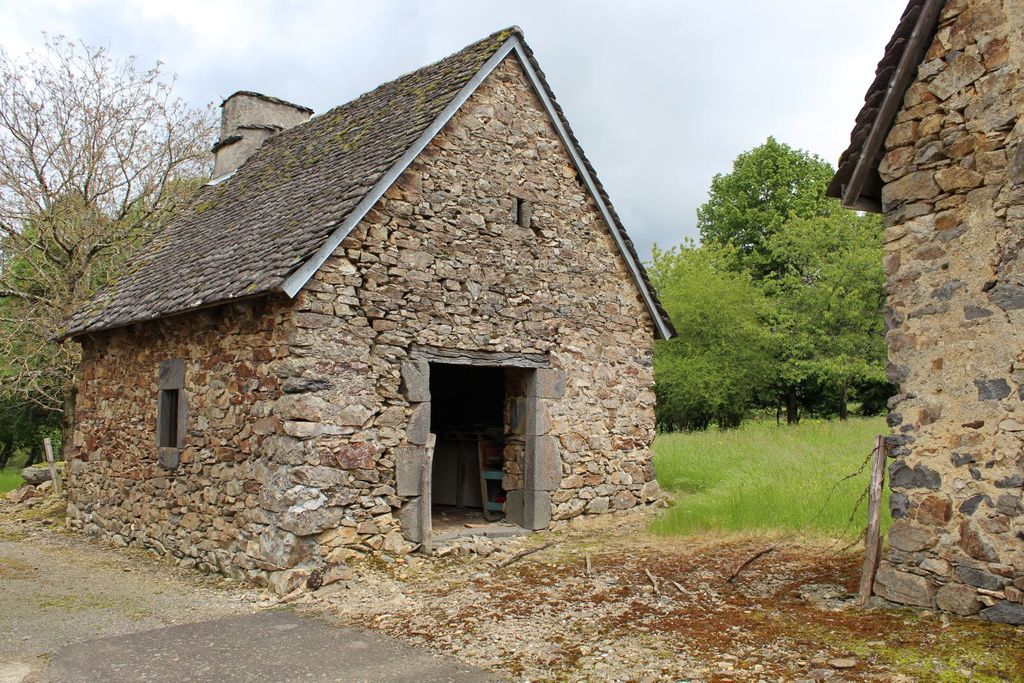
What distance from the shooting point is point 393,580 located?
327 inches

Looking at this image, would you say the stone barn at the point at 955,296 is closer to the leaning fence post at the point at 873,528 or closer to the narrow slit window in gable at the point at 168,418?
the leaning fence post at the point at 873,528

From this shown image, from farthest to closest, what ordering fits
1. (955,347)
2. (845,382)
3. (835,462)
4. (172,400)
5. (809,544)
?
(845,382) < (835,462) < (172,400) < (809,544) < (955,347)

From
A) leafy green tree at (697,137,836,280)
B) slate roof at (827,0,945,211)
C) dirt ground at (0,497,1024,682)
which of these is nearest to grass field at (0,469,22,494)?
dirt ground at (0,497,1024,682)

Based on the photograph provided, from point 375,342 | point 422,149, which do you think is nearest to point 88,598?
point 375,342

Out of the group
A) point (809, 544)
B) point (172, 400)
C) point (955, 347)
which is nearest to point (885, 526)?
point (809, 544)

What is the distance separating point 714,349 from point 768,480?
665 inches

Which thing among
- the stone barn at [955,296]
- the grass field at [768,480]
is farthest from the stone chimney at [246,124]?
the stone barn at [955,296]

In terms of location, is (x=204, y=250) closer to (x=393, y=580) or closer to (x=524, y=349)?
(x=524, y=349)

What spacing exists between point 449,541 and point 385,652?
344 centimetres

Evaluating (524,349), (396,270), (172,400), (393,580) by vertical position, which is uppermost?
(396,270)

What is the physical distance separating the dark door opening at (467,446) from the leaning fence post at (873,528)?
5648mm

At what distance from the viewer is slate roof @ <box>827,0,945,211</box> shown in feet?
20.2

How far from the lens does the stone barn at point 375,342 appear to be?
8.48 m

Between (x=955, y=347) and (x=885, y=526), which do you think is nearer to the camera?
(x=955, y=347)
